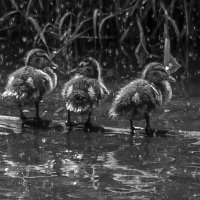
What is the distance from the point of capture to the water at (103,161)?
5355 mm

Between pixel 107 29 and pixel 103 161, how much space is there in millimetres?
5288

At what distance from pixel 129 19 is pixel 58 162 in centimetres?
476

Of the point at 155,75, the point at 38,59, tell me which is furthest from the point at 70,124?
the point at 38,59

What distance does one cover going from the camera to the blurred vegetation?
10.4m

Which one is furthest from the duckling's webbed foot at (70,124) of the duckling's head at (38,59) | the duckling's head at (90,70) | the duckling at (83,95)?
the duckling's head at (38,59)

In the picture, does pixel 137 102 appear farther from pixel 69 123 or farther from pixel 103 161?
pixel 103 161

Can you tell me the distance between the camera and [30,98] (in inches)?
295

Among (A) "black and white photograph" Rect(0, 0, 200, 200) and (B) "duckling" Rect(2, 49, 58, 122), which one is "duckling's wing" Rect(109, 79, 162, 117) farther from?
(B) "duckling" Rect(2, 49, 58, 122)

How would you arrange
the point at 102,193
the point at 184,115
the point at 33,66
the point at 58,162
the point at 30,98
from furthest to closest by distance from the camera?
the point at 33,66 → the point at 184,115 → the point at 30,98 → the point at 58,162 → the point at 102,193

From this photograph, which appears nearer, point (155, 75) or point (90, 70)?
point (155, 75)

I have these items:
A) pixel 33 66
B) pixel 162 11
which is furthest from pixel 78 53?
pixel 33 66

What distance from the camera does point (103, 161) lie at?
6.16 meters

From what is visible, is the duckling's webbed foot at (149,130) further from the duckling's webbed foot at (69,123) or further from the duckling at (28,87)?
the duckling at (28,87)

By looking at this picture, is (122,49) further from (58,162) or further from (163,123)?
(58,162)
